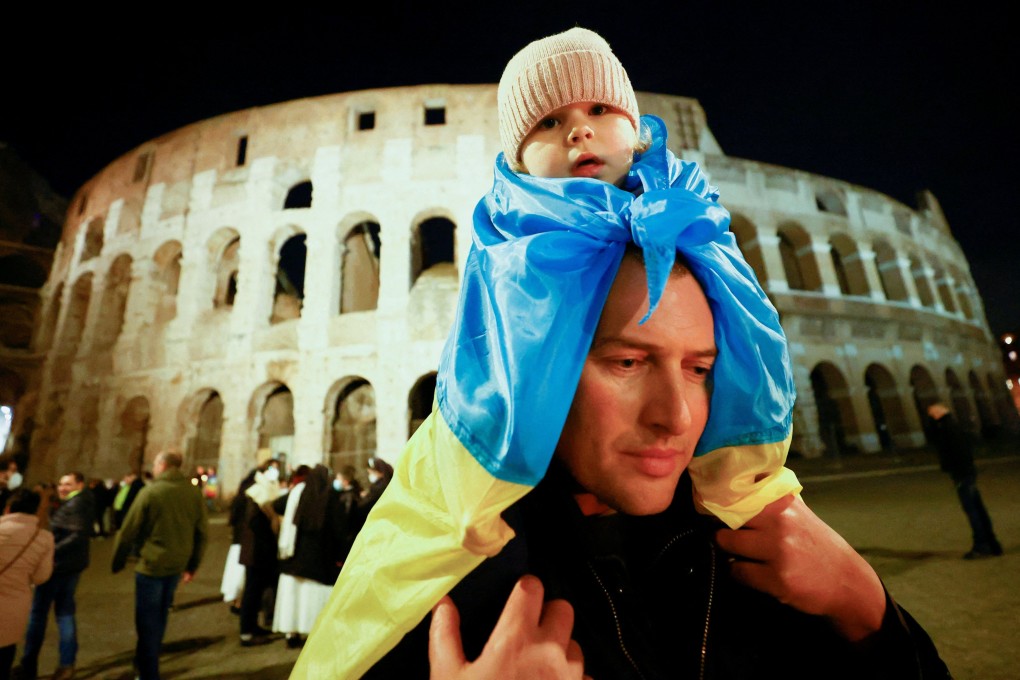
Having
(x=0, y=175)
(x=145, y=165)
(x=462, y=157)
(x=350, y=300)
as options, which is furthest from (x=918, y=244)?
(x=0, y=175)

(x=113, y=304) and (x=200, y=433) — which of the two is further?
(x=113, y=304)

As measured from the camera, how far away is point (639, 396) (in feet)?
2.89

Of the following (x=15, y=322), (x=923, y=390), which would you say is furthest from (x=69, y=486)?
(x=923, y=390)

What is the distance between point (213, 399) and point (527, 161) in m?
16.4

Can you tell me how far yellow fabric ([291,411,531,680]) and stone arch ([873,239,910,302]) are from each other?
2207 cm

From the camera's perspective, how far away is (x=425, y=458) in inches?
37.0

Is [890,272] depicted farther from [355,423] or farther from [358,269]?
[355,423]

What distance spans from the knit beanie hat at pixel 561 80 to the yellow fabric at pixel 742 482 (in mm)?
1005

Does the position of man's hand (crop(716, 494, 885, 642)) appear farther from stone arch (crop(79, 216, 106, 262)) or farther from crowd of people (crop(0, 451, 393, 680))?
stone arch (crop(79, 216, 106, 262))

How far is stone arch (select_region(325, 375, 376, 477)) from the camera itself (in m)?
13.2

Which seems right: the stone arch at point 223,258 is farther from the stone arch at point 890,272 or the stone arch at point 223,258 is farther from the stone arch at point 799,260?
the stone arch at point 890,272

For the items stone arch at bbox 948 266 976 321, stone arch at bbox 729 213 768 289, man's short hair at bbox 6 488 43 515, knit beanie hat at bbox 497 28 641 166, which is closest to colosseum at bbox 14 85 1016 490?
stone arch at bbox 729 213 768 289

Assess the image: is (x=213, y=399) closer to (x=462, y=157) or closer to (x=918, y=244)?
(x=462, y=157)

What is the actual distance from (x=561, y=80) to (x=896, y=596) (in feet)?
18.6
